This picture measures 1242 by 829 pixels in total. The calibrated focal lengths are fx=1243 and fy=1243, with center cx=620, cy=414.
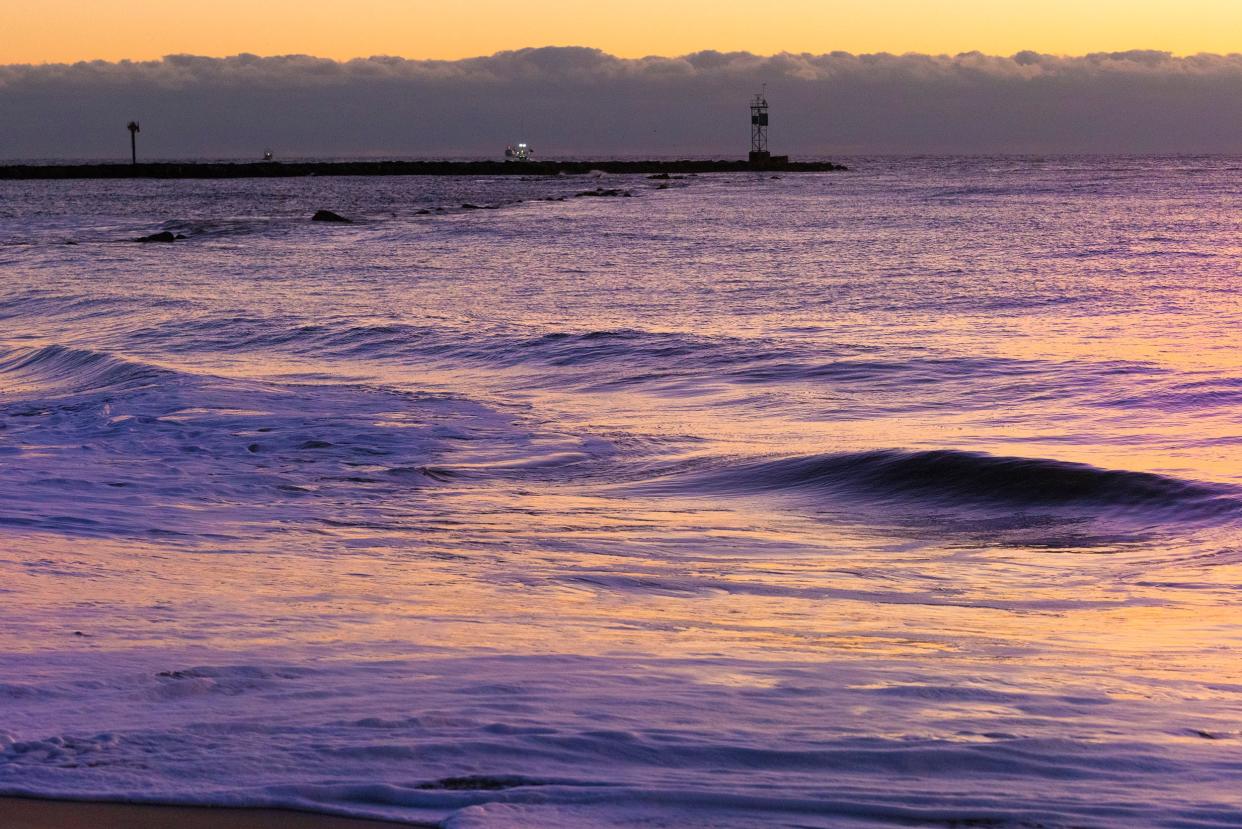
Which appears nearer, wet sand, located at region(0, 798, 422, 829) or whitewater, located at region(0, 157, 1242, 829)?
wet sand, located at region(0, 798, 422, 829)

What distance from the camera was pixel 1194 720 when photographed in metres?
3.72

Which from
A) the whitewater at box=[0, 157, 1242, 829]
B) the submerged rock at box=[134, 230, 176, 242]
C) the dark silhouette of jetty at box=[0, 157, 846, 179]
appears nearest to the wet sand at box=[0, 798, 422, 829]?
the whitewater at box=[0, 157, 1242, 829]

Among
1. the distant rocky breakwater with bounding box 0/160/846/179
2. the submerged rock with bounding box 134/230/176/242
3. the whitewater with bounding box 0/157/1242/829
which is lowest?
the whitewater with bounding box 0/157/1242/829

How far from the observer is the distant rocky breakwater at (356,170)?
11394cm

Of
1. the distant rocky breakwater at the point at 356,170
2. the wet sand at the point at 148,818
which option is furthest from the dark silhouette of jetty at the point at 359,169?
the wet sand at the point at 148,818

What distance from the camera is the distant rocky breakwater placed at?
113938 mm

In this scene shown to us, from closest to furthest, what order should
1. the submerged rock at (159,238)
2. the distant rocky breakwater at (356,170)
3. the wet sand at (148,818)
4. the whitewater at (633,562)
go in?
the wet sand at (148,818), the whitewater at (633,562), the submerged rock at (159,238), the distant rocky breakwater at (356,170)

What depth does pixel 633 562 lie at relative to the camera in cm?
620

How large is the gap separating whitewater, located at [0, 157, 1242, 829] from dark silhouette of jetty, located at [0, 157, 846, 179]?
103460 mm

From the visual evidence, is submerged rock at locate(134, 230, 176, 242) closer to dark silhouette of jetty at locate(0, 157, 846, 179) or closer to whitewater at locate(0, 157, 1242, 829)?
whitewater at locate(0, 157, 1242, 829)

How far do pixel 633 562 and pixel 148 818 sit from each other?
3459 millimetres

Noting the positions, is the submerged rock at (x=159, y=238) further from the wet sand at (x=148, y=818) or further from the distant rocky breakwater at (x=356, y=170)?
the distant rocky breakwater at (x=356, y=170)

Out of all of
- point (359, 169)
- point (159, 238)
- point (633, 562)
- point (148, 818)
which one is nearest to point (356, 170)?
point (359, 169)

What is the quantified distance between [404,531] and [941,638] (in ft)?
10.8
